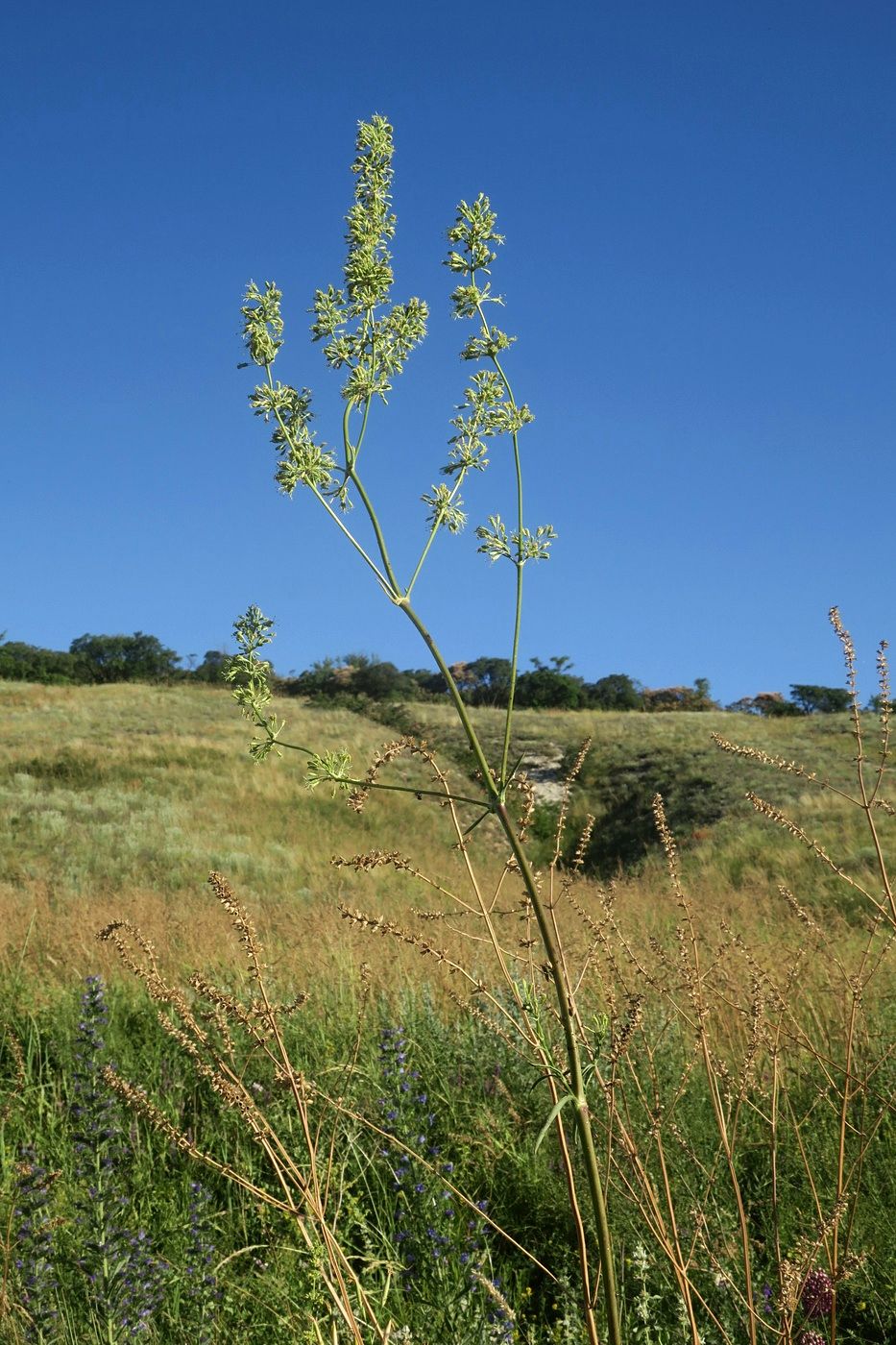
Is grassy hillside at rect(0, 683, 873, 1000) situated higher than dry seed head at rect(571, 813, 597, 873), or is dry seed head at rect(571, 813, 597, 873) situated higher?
dry seed head at rect(571, 813, 597, 873)

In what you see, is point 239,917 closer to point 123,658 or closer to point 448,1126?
point 448,1126

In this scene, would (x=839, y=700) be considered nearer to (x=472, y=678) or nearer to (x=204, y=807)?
(x=472, y=678)

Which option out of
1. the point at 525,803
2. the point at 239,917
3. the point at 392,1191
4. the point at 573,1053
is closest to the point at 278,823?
the point at 392,1191

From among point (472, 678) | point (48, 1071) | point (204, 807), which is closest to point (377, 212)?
point (48, 1071)

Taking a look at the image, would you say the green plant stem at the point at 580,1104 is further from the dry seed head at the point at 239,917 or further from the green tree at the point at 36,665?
the green tree at the point at 36,665

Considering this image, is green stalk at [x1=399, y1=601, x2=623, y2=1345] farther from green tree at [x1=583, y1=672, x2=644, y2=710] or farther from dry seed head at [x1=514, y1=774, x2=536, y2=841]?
green tree at [x1=583, y1=672, x2=644, y2=710]

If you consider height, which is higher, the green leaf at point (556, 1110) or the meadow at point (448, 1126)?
the green leaf at point (556, 1110)

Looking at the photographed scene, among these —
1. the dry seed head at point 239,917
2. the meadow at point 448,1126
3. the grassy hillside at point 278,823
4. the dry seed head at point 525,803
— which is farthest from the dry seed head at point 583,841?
the grassy hillside at point 278,823

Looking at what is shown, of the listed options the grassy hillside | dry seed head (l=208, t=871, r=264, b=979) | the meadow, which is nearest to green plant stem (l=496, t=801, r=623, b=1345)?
the meadow

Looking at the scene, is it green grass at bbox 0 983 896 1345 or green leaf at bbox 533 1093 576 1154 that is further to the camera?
green grass at bbox 0 983 896 1345

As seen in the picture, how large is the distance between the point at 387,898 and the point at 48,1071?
10.9 metres

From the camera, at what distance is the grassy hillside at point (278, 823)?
354 inches

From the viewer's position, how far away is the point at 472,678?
50.0m

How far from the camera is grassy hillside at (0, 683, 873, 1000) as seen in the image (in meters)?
8.98
